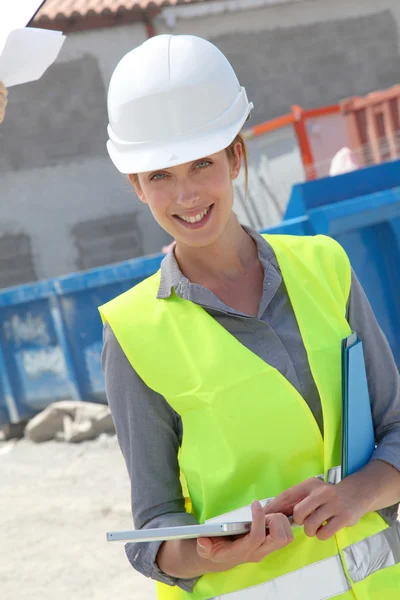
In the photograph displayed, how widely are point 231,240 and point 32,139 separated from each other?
53.4ft

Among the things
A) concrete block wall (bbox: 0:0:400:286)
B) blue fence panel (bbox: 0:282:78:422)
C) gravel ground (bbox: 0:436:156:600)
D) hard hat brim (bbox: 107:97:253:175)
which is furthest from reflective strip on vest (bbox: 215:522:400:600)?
concrete block wall (bbox: 0:0:400:286)

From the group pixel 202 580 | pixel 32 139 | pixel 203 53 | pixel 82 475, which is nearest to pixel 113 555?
pixel 82 475

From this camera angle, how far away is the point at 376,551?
70.6 inches

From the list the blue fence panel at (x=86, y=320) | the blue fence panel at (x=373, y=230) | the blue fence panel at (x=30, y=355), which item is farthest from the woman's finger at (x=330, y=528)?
the blue fence panel at (x=30, y=355)

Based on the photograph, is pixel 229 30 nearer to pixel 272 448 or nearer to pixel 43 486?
pixel 43 486

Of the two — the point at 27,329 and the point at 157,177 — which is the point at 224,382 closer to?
the point at 157,177

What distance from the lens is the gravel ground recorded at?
14.9 ft

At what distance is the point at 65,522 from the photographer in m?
5.57

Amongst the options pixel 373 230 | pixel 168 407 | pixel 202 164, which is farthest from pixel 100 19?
pixel 168 407

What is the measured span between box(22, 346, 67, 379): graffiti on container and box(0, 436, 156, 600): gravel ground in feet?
2.03

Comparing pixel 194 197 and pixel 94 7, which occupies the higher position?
pixel 194 197

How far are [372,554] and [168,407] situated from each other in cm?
45

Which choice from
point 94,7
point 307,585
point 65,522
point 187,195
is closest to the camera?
point 307,585

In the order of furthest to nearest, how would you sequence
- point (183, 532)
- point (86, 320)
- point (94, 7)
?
point (94, 7) → point (86, 320) → point (183, 532)
